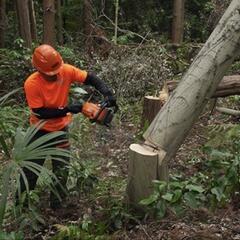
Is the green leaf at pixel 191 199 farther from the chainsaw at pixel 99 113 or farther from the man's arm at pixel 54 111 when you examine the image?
the man's arm at pixel 54 111

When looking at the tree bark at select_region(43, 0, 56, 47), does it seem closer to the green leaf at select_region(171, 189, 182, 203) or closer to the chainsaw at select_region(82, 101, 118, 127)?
the chainsaw at select_region(82, 101, 118, 127)

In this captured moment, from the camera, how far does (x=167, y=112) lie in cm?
505

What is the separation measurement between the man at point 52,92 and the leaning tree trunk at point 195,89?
794 millimetres

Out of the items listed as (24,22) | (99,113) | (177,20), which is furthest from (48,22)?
(99,113)

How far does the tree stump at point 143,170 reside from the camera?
4984mm

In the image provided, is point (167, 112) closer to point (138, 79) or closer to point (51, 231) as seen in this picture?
point (51, 231)

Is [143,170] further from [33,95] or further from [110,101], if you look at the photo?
[33,95]

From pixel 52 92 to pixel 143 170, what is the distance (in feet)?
4.51

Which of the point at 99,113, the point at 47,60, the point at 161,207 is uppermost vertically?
the point at 47,60

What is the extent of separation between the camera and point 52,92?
5598 millimetres

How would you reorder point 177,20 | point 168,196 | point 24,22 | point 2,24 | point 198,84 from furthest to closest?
1. point 177,20
2. point 2,24
3. point 24,22
4. point 198,84
5. point 168,196

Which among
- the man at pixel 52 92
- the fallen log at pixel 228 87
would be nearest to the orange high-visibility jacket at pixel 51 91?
the man at pixel 52 92

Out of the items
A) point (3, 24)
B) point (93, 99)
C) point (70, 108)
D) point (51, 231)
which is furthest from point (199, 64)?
point (3, 24)

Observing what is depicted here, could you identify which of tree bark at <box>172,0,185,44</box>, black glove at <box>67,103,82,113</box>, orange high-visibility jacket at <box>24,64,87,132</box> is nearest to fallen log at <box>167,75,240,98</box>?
orange high-visibility jacket at <box>24,64,87,132</box>
